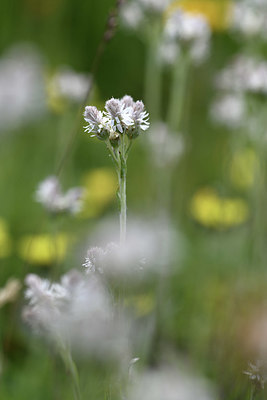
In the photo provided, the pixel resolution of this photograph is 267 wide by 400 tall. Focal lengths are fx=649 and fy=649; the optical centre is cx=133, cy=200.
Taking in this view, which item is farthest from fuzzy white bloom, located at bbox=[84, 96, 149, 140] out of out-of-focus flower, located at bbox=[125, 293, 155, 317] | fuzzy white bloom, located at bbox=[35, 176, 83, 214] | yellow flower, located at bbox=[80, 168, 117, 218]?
yellow flower, located at bbox=[80, 168, 117, 218]

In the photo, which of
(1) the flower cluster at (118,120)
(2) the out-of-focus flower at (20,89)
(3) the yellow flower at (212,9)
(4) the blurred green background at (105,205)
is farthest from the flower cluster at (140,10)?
(3) the yellow flower at (212,9)

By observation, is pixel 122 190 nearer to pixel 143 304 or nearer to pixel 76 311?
pixel 76 311

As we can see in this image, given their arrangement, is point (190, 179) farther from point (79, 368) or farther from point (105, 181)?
point (79, 368)

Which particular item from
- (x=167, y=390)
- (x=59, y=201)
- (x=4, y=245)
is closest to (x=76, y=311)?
(x=167, y=390)

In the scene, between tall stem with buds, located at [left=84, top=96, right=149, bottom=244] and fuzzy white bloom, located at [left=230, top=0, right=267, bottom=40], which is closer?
tall stem with buds, located at [left=84, top=96, right=149, bottom=244]

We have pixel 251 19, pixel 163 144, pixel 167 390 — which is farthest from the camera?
pixel 251 19

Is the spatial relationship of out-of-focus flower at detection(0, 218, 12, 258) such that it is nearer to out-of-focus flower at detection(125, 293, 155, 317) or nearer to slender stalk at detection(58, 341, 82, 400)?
out-of-focus flower at detection(125, 293, 155, 317)

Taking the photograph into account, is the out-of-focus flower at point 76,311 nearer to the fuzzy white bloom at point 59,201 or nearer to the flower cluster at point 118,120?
the flower cluster at point 118,120
